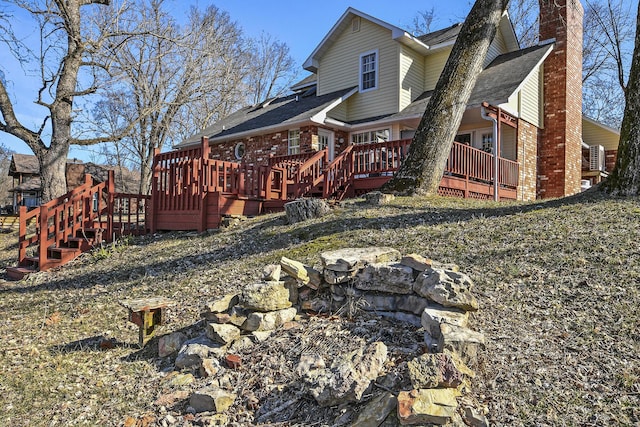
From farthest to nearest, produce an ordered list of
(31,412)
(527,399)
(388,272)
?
(388,272), (31,412), (527,399)

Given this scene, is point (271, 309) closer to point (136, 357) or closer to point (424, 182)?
point (136, 357)

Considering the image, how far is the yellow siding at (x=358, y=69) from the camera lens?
14320 mm

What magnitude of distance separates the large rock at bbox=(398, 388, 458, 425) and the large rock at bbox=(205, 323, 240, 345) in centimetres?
163

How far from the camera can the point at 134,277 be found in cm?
604

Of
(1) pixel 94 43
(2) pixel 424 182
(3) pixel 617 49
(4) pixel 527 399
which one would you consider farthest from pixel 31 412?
(3) pixel 617 49

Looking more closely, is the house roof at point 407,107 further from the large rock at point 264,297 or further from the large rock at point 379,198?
the large rock at point 264,297

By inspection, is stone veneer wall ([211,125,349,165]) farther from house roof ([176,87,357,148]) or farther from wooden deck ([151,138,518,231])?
wooden deck ([151,138,518,231])

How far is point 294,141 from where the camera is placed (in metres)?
15.0

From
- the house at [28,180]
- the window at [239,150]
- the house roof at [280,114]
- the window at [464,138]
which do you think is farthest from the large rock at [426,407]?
the house at [28,180]

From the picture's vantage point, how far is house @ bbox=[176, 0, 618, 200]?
1380 cm

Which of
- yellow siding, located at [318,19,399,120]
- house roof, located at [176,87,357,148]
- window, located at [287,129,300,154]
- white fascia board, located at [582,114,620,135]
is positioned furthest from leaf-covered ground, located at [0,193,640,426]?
white fascia board, located at [582,114,620,135]

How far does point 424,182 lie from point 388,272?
501 cm

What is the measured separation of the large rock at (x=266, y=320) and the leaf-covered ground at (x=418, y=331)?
17cm

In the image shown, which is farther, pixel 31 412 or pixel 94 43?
pixel 94 43
